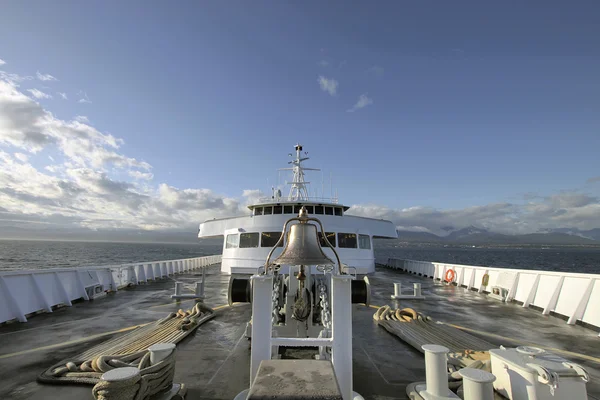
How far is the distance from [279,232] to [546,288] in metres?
12.6

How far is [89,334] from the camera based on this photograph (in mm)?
7137

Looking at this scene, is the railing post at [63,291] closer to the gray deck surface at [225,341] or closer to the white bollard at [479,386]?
the gray deck surface at [225,341]

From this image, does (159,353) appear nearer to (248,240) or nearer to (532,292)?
(532,292)

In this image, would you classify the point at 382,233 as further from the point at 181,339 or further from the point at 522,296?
the point at 181,339

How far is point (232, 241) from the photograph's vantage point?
795 inches

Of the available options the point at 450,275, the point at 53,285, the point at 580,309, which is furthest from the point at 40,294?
the point at 450,275

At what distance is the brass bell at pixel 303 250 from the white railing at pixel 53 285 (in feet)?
28.2

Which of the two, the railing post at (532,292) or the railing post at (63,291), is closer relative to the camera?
the railing post at (63,291)

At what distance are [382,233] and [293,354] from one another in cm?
1779

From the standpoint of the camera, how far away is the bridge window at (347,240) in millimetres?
18797

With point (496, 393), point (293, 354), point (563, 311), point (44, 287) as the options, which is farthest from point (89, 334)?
point (563, 311)

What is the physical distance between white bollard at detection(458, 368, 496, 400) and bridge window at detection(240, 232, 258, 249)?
1596 cm

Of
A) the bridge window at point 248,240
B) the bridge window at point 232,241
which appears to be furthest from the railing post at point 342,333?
the bridge window at point 232,241

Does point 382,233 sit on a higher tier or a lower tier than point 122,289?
higher
